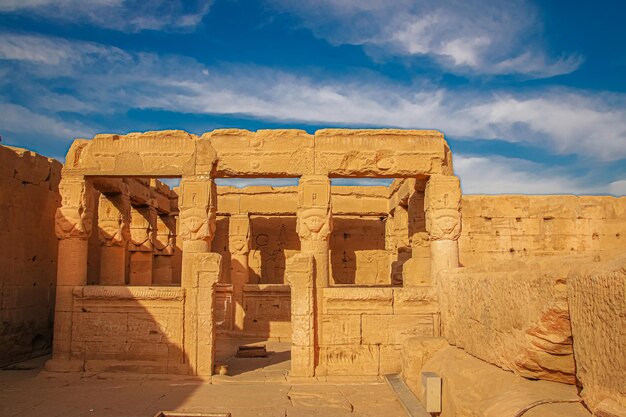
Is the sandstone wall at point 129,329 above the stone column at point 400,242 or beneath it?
beneath

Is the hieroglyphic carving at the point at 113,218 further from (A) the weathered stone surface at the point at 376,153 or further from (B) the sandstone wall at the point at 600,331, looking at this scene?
(B) the sandstone wall at the point at 600,331

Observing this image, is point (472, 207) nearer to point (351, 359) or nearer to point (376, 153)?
point (376, 153)

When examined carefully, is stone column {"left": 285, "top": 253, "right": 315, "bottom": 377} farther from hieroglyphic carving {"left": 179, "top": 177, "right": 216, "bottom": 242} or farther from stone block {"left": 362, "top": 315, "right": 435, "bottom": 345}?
hieroglyphic carving {"left": 179, "top": 177, "right": 216, "bottom": 242}

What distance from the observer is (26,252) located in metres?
10.0

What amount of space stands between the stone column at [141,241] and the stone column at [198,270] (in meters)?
4.73

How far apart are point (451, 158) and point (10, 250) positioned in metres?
8.58

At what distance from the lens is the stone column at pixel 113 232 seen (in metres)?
11.6

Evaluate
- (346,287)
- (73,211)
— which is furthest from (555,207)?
(73,211)

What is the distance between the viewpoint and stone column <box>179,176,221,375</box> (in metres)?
8.62

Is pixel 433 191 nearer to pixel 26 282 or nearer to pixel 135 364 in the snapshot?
pixel 135 364

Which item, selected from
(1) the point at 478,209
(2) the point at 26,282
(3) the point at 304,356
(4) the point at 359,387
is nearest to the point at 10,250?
(2) the point at 26,282

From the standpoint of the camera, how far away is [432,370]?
6.25 m

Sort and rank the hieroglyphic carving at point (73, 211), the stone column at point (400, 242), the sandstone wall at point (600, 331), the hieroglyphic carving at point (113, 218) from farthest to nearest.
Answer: the stone column at point (400, 242) → the hieroglyphic carving at point (113, 218) → the hieroglyphic carving at point (73, 211) → the sandstone wall at point (600, 331)

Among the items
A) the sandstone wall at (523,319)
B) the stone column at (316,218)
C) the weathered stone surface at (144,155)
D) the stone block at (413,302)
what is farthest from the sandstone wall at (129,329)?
the sandstone wall at (523,319)
